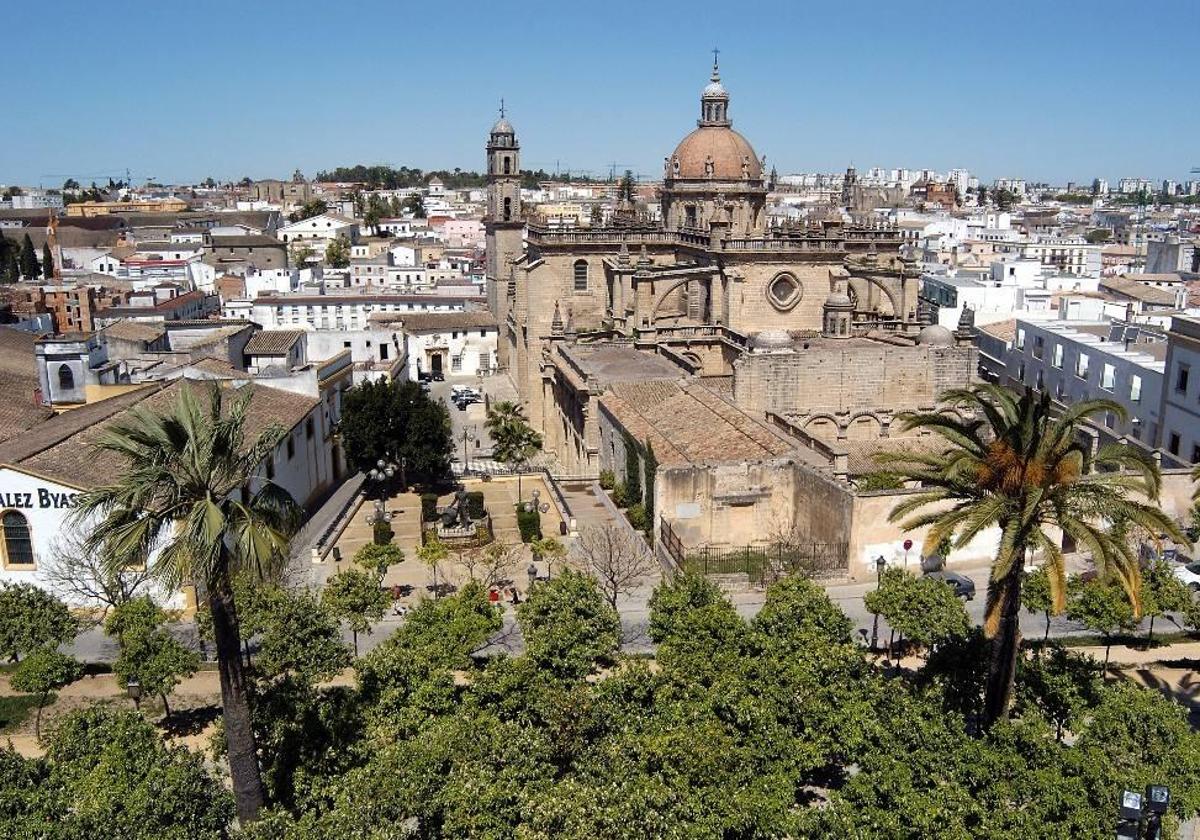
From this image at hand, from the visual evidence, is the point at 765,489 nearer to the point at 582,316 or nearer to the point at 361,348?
the point at 582,316

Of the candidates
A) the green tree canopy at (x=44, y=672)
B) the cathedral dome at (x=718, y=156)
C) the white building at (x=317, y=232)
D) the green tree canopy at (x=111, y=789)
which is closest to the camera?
the green tree canopy at (x=111, y=789)

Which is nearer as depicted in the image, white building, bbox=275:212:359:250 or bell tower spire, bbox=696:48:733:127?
bell tower spire, bbox=696:48:733:127

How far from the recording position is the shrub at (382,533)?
29603 millimetres

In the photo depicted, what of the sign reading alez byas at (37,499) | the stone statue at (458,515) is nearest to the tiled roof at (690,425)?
the stone statue at (458,515)

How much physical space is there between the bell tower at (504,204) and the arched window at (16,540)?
34.9 m

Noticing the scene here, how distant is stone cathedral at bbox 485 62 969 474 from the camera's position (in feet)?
127

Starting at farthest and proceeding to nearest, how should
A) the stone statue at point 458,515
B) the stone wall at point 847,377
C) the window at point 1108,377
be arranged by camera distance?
the window at point 1108,377
the stone wall at point 847,377
the stone statue at point 458,515

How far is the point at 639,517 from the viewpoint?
29953mm

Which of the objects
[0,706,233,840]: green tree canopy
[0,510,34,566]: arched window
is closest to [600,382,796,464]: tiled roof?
[0,510,34,566]: arched window

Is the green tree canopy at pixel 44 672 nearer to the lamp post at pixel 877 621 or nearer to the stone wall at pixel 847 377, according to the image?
the lamp post at pixel 877 621

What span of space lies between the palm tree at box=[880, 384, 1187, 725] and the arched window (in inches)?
821

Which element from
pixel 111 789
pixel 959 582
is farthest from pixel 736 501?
pixel 111 789

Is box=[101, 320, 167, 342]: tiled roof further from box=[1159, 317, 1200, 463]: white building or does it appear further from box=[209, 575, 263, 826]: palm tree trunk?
box=[1159, 317, 1200, 463]: white building

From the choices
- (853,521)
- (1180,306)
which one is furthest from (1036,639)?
(1180,306)
